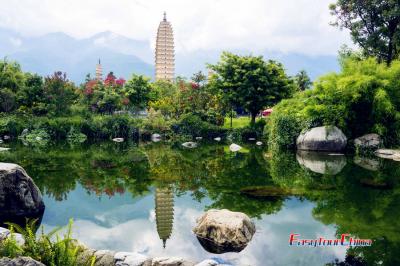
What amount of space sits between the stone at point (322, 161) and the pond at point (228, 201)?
48 millimetres

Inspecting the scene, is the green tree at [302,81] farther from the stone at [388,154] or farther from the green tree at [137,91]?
the stone at [388,154]

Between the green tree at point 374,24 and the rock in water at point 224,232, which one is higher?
the green tree at point 374,24

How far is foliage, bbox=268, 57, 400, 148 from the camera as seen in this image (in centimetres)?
2478

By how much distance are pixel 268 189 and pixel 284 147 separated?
47.0ft

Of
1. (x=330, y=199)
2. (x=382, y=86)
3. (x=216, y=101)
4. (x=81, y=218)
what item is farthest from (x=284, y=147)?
(x=81, y=218)

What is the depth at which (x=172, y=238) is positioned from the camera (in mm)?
8820

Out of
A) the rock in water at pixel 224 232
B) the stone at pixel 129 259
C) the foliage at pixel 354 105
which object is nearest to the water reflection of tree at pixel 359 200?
the rock in water at pixel 224 232

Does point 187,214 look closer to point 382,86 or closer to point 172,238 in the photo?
point 172,238

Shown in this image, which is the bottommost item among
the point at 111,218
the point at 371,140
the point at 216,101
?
the point at 111,218

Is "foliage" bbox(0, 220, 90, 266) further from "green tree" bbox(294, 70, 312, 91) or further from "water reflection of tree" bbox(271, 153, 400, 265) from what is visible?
"green tree" bbox(294, 70, 312, 91)

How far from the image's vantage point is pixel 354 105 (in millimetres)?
26000

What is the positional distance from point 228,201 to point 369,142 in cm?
1640

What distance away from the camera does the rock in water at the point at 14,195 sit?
31.7ft

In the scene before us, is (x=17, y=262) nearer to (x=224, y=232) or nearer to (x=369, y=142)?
(x=224, y=232)
